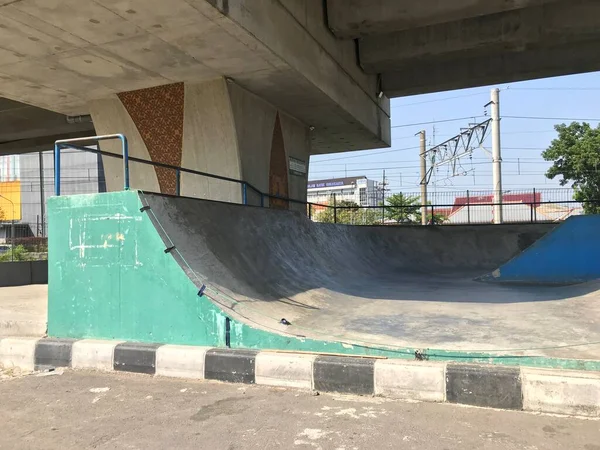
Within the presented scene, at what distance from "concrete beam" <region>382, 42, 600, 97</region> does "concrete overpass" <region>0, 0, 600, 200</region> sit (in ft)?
0.11

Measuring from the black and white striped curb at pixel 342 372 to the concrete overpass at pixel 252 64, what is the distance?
4698mm

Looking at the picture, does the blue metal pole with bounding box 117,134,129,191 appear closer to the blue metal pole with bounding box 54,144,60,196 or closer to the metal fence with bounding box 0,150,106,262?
the blue metal pole with bounding box 54,144,60,196

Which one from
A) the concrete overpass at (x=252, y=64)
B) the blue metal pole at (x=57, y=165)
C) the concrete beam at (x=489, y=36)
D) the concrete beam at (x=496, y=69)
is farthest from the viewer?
the concrete beam at (x=496, y=69)

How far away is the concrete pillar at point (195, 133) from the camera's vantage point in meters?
10.7

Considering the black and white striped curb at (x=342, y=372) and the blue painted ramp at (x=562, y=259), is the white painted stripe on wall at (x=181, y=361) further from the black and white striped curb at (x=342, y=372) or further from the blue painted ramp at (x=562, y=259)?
→ the blue painted ramp at (x=562, y=259)

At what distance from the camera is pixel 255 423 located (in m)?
3.95

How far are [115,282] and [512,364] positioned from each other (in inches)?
180

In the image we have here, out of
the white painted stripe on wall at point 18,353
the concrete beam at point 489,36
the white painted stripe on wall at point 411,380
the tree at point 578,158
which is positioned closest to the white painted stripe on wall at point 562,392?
the white painted stripe on wall at point 411,380

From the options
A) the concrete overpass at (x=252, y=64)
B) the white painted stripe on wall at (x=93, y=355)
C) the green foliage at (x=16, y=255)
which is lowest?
the white painted stripe on wall at (x=93, y=355)

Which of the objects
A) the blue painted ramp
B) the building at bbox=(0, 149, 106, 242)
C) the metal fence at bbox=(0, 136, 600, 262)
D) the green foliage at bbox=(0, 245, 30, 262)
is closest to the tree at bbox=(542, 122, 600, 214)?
the metal fence at bbox=(0, 136, 600, 262)

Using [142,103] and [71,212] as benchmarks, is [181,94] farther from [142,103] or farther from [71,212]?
[71,212]

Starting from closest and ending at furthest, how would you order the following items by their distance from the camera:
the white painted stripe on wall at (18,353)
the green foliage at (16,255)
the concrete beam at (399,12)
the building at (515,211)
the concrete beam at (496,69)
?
the white painted stripe on wall at (18,353), the concrete beam at (399,12), the concrete beam at (496,69), the green foliage at (16,255), the building at (515,211)

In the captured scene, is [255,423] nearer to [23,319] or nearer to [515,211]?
[23,319]

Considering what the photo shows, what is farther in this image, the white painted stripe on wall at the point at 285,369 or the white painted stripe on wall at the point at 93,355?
the white painted stripe on wall at the point at 93,355
